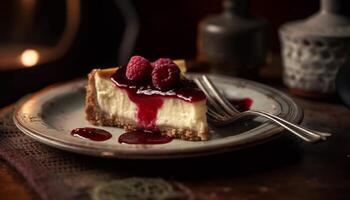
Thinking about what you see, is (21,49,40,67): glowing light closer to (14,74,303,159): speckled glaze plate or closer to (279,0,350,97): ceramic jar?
(14,74,303,159): speckled glaze plate

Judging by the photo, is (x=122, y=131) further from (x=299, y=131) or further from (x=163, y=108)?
(x=299, y=131)

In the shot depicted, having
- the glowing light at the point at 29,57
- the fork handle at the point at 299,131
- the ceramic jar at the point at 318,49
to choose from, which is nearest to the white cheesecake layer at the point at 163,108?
the fork handle at the point at 299,131

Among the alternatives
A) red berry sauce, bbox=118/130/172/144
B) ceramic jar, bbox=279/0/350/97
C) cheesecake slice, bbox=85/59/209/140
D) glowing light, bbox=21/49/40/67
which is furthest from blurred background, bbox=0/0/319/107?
red berry sauce, bbox=118/130/172/144

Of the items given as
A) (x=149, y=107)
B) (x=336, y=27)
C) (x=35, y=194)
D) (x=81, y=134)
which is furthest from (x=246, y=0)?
(x=35, y=194)

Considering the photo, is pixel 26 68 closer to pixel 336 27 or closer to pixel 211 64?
pixel 211 64

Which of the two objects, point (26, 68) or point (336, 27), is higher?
point (336, 27)

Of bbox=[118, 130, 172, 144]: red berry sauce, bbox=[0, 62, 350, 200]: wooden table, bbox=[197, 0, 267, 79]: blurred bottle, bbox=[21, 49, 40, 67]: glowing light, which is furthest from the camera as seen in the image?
bbox=[21, 49, 40, 67]: glowing light
